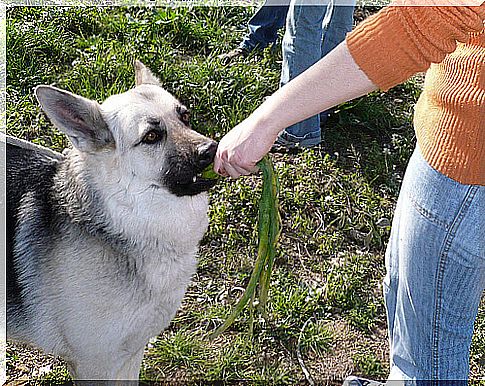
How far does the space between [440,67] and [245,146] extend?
1.96ft

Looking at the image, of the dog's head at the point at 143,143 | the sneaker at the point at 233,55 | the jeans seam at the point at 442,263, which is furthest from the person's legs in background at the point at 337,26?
the jeans seam at the point at 442,263

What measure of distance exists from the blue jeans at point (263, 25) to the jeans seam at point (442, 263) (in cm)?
296

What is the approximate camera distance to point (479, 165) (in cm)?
177

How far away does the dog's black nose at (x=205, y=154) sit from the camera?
234cm

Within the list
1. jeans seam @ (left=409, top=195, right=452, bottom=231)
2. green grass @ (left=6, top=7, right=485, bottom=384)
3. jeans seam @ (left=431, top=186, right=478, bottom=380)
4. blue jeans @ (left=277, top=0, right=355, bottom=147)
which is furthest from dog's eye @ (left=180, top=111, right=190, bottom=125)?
blue jeans @ (left=277, top=0, right=355, bottom=147)

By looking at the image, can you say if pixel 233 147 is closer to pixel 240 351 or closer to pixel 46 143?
pixel 240 351

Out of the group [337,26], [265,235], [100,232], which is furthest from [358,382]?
[337,26]

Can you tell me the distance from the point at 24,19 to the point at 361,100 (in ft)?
7.92

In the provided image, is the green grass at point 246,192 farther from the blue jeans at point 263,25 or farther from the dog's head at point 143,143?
the dog's head at point 143,143

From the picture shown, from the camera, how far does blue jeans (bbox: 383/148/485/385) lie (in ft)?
5.98

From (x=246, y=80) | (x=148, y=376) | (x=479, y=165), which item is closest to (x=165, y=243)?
(x=148, y=376)

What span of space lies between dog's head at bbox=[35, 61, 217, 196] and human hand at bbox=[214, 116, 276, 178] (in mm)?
508

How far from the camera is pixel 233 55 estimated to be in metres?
4.50

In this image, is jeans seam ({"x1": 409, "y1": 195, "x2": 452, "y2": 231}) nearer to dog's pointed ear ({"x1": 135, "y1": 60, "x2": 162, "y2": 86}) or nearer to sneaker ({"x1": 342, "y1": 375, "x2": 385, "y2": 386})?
sneaker ({"x1": 342, "y1": 375, "x2": 385, "y2": 386})
